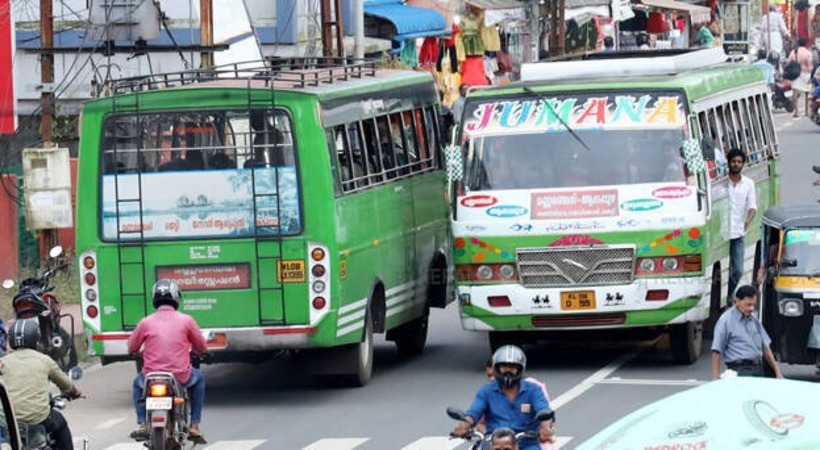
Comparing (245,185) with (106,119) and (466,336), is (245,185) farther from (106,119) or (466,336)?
(466,336)

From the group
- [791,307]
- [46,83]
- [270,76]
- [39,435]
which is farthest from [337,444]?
[46,83]

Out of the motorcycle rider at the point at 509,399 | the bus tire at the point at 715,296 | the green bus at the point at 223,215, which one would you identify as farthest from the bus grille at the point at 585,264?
the motorcycle rider at the point at 509,399

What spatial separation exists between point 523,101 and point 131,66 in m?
16.1

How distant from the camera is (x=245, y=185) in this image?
18.0 metres

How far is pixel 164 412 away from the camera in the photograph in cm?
1420

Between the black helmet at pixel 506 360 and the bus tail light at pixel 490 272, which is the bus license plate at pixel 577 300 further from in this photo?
the black helmet at pixel 506 360

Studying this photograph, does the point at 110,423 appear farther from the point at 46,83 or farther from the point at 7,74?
the point at 7,74

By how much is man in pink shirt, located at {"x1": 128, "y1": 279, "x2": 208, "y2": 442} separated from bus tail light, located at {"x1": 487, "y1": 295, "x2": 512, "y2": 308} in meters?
4.86

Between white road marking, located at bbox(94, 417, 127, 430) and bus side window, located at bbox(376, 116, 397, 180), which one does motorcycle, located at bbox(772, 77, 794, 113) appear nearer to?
bus side window, located at bbox(376, 116, 397, 180)

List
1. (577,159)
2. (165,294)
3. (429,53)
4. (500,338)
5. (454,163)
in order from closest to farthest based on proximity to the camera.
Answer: (165,294)
(577,159)
(454,163)
(500,338)
(429,53)

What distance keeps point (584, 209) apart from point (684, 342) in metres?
1.72

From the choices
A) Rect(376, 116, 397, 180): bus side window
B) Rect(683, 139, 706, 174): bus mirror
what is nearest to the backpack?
Rect(376, 116, 397, 180): bus side window

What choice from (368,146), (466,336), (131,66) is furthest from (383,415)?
(131,66)

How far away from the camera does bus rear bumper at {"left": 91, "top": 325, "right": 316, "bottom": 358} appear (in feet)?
58.6
